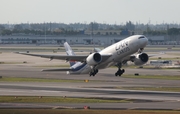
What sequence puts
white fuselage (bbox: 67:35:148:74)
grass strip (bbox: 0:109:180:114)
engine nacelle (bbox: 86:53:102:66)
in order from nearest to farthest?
grass strip (bbox: 0:109:180:114) < white fuselage (bbox: 67:35:148:74) < engine nacelle (bbox: 86:53:102:66)

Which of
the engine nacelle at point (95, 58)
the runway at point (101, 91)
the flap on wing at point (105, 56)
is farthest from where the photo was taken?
the engine nacelle at point (95, 58)

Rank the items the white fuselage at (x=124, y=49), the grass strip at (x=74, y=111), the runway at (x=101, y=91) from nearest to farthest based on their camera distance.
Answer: the grass strip at (x=74, y=111)
the runway at (x=101, y=91)
the white fuselage at (x=124, y=49)

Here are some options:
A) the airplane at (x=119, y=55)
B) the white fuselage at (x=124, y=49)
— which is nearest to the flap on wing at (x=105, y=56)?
the airplane at (x=119, y=55)

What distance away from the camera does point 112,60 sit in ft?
282

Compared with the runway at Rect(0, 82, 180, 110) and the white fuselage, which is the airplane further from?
the runway at Rect(0, 82, 180, 110)

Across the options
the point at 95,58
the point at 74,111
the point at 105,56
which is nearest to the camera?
the point at 74,111

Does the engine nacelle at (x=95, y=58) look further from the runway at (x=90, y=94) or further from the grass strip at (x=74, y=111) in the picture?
the grass strip at (x=74, y=111)

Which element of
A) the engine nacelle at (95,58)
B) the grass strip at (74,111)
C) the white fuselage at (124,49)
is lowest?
the grass strip at (74,111)

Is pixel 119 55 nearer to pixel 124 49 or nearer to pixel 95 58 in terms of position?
pixel 124 49

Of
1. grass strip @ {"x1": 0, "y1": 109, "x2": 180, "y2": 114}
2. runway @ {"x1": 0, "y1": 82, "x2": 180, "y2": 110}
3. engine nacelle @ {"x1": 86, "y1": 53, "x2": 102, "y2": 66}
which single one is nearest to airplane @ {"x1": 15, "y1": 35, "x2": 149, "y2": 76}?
engine nacelle @ {"x1": 86, "y1": 53, "x2": 102, "y2": 66}

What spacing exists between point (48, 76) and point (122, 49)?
99.7 feet

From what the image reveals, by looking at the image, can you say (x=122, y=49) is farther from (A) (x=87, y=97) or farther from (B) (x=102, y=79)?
(B) (x=102, y=79)

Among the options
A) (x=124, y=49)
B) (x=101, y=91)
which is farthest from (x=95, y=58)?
(x=101, y=91)

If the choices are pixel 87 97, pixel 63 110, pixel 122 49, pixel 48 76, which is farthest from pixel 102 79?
pixel 63 110
